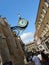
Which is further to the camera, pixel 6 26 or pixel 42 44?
pixel 42 44

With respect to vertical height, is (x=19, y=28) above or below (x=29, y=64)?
above

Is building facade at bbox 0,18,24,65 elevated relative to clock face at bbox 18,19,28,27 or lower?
lower

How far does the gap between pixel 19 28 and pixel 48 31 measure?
1369 inches

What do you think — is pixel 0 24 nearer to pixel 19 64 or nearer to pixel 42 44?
pixel 19 64

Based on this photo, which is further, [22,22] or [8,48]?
[22,22]

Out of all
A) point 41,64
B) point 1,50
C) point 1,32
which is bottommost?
point 41,64

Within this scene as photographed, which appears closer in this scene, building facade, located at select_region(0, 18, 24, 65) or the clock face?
building facade, located at select_region(0, 18, 24, 65)

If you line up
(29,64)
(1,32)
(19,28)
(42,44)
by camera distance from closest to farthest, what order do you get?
(29,64)
(1,32)
(19,28)
(42,44)

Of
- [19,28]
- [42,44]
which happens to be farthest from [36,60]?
[42,44]

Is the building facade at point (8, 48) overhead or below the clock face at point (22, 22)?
below

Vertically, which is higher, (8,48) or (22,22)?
(22,22)

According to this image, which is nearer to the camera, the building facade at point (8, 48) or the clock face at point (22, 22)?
the building facade at point (8, 48)

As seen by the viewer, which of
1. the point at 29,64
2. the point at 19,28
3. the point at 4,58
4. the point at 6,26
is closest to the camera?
the point at 4,58

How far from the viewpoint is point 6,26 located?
13961 mm
